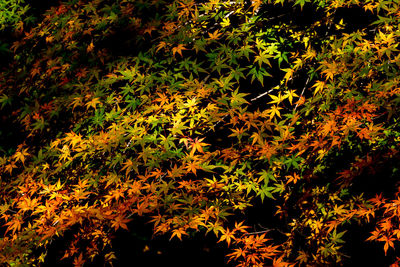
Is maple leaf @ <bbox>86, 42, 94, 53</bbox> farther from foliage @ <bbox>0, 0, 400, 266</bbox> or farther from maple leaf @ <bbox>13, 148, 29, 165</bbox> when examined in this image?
maple leaf @ <bbox>13, 148, 29, 165</bbox>

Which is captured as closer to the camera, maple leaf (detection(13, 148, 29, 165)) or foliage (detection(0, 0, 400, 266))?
foliage (detection(0, 0, 400, 266))

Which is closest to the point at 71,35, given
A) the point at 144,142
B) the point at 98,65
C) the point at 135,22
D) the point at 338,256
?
the point at 98,65

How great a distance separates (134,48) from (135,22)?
1.02ft

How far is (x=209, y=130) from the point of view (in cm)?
319

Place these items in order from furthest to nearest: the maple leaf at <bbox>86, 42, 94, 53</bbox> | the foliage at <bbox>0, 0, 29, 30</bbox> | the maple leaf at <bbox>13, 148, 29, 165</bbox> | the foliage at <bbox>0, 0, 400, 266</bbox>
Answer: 1. the foliage at <bbox>0, 0, 29, 30</bbox>
2. the maple leaf at <bbox>86, 42, 94, 53</bbox>
3. the maple leaf at <bbox>13, 148, 29, 165</bbox>
4. the foliage at <bbox>0, 0, 400, 266</bbox>

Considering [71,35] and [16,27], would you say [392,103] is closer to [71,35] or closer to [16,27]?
[71,35]

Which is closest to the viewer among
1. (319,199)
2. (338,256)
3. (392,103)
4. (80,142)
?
(392,103)

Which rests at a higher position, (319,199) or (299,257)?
(319,199)

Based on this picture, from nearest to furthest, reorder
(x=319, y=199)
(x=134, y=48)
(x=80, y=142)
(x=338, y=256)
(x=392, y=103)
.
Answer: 1. (x=392, y=103)
2. (x=338, y=256)
3. (x=319, y=199)
4. (x=80, y=142)
5. (x=134, y=48)

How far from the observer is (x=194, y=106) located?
293cm

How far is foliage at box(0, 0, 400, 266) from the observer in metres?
2.69

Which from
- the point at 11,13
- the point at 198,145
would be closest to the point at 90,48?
the point at 11,13

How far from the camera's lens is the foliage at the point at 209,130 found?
269 centimetres

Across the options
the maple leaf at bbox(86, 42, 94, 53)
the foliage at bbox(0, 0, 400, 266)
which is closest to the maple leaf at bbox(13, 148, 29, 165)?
the foliage at bbox(0, 0, 400, 266)
